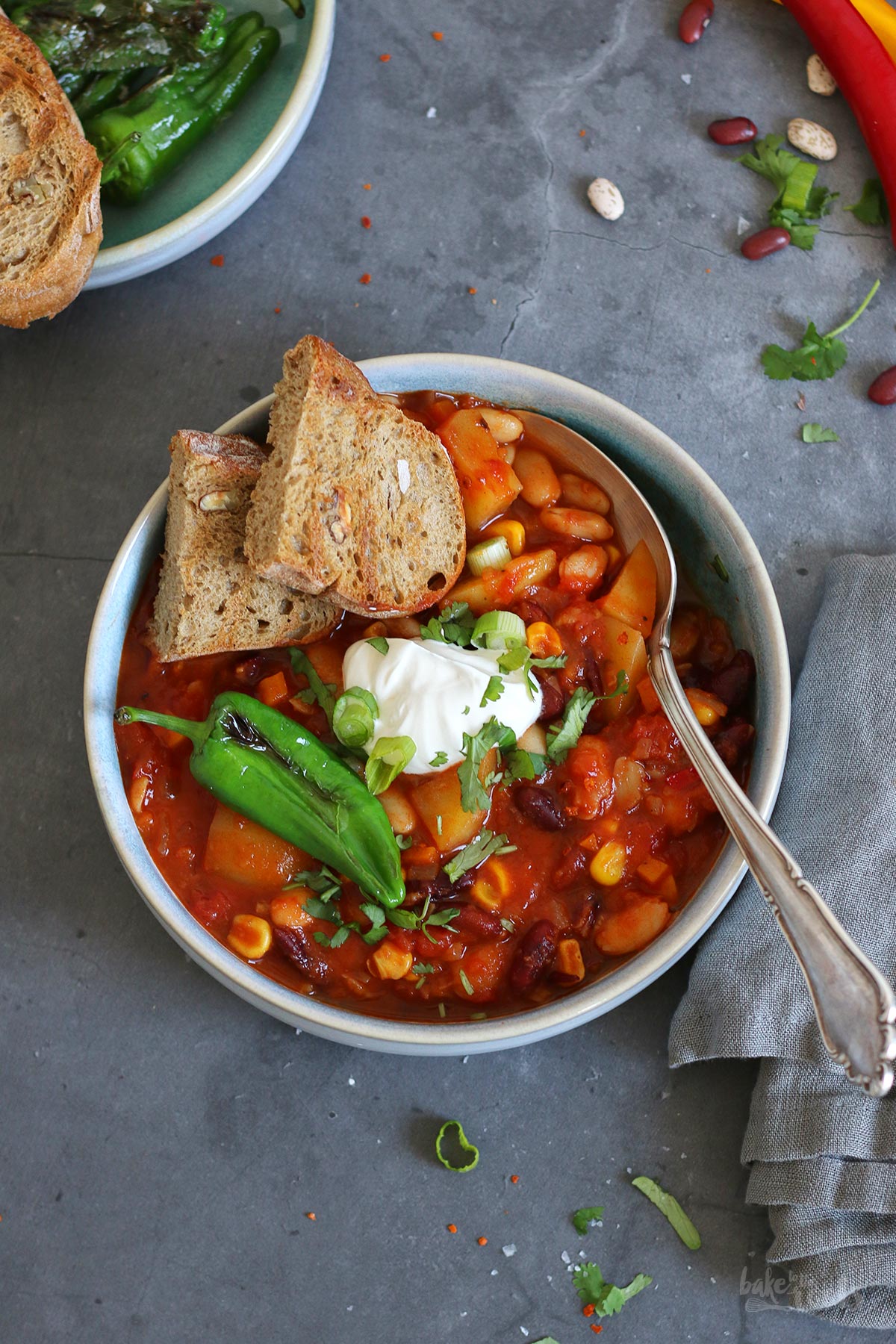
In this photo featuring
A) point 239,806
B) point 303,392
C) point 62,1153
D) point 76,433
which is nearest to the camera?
point 303,392

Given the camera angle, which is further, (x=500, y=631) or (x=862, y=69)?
(x=862, y=69)

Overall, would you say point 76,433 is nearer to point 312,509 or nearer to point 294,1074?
point 312,509

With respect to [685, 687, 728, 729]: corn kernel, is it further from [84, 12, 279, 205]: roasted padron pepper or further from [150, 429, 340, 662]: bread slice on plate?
[84, 12, 279, 205]: roasted padron pepper

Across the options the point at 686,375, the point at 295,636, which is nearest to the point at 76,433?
the point at 295,636

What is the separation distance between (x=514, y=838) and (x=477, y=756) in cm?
25

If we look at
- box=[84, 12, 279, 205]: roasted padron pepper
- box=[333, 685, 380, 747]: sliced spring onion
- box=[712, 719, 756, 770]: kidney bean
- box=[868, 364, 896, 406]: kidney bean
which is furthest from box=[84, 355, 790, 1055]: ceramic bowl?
box=[84, 12, 279, 205]: roasted padron pepper

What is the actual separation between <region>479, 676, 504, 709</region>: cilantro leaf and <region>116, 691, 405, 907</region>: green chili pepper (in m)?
0.38

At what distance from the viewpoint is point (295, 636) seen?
285 cm

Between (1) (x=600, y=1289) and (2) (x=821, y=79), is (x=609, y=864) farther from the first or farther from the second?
(2) (x=821, y=79)

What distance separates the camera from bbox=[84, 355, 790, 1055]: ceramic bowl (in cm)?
253

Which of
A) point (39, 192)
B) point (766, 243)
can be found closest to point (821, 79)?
point (766, 243)

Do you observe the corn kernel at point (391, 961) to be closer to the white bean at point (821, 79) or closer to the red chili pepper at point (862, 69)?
the red chili pepper at point (862, 69)

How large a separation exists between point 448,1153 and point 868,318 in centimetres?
280

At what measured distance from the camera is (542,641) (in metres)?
2.73
